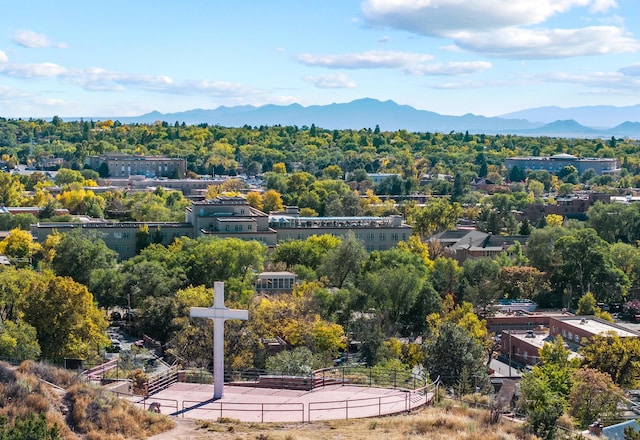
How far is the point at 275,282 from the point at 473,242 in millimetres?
36337

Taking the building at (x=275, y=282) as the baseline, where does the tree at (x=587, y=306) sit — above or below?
below

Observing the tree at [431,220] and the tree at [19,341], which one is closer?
the tree at [19,341]

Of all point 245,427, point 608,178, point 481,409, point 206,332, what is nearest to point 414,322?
point 206,332

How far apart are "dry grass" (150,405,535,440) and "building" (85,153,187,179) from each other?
6397 inches

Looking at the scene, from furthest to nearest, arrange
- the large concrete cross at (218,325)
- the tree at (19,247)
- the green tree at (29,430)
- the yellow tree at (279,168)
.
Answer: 1. the yellow tree at (279,168)
2. the tree at (19,247)
3. the large concrete cross at (218,325)
4. the green tree at (29,430)

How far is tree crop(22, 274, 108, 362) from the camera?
45.5 meters

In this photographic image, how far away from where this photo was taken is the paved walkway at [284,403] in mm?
26516

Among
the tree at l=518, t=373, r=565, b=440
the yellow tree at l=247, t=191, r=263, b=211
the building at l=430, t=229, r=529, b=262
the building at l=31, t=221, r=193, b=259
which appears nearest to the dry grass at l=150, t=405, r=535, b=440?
the tree at l=518, t=373, r=565, b=440

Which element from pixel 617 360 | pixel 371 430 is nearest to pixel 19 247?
pixel 617 360

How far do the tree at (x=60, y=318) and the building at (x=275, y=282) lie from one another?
24386mm

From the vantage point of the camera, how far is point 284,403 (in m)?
27.8

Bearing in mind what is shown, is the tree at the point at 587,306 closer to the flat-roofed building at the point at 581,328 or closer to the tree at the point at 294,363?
the flat-roofed building at the point at 581,328

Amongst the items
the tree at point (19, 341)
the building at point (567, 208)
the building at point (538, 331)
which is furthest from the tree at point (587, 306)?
the building at point (567, 208)

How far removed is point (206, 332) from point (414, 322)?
1986 centimetres
